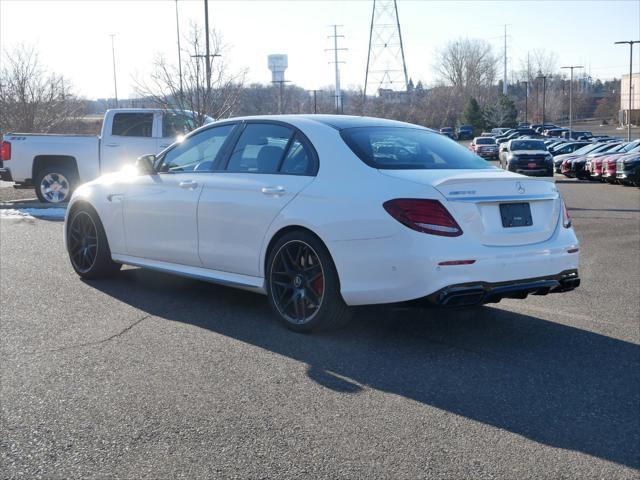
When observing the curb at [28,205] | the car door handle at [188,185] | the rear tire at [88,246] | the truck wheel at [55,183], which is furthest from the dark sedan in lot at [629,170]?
the car door handle at [188,185]

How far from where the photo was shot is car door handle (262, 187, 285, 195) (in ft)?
21.1

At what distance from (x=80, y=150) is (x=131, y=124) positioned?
121 centimetres

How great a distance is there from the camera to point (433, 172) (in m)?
6.08

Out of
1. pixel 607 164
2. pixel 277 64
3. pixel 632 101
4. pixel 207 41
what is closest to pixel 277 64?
pixel 277 64

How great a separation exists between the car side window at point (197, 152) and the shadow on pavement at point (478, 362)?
1.18 m

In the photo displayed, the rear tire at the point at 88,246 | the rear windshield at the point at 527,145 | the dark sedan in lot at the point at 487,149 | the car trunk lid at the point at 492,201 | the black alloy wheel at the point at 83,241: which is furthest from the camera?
the dark sedan in lot at the point at 487,149

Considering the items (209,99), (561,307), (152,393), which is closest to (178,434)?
(152,393)

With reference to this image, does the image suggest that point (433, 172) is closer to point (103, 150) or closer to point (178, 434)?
point (178, 434)

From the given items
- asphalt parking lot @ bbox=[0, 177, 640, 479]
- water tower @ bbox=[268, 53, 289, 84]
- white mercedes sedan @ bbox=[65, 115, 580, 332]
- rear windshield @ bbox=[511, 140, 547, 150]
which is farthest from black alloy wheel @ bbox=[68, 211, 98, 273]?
water tower @ bbox=[268, 53, 289, 84]

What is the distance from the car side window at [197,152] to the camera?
7.31m

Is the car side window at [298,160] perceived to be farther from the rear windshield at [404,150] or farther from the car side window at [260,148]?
the rear windshield at [404,150]

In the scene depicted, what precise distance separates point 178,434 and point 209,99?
19.0 meters

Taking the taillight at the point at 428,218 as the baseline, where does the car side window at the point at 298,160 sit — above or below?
above

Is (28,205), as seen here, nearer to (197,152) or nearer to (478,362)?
(197,152)
